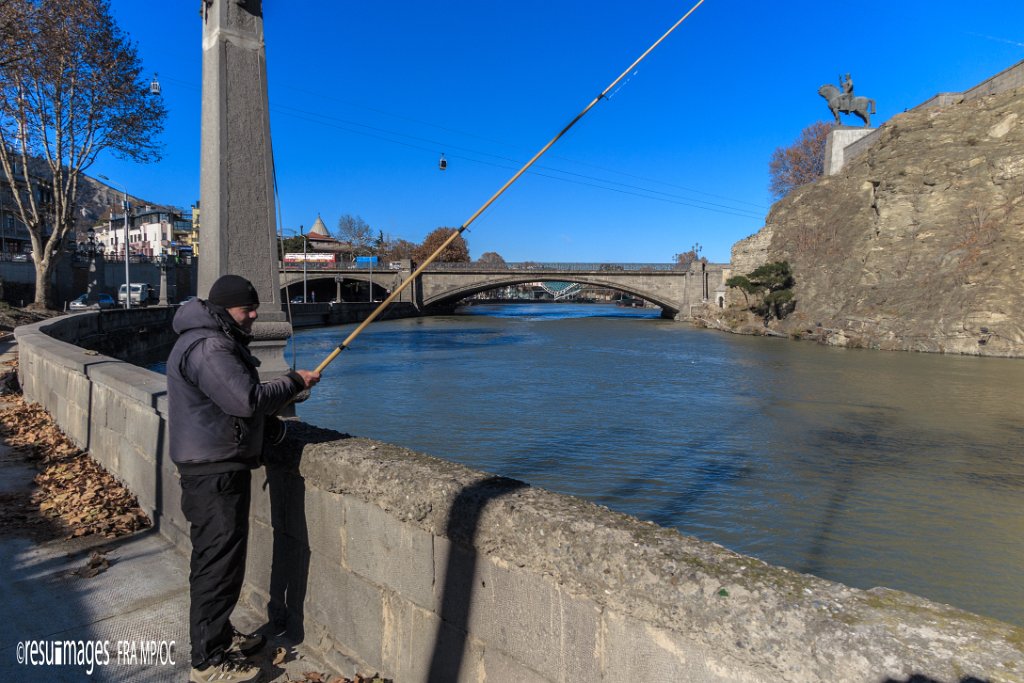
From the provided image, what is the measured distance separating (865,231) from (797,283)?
501 cm

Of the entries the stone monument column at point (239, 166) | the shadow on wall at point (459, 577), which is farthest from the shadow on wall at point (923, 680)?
the stone monument column at point (239, 166)

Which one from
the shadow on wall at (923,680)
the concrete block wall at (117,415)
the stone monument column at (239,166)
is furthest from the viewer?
the stone monument column at (239,166)

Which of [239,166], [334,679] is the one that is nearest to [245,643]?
[334,679]

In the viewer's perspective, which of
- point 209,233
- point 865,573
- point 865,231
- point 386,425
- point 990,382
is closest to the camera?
point 209,233

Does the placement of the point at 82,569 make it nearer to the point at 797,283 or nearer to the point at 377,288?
the point at 797,283

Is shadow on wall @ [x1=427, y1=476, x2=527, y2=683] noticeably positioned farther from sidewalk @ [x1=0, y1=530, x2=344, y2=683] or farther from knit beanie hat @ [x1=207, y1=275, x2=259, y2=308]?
knit beanie hat @ [x1=207, y1=275, x2=259, y2=308]

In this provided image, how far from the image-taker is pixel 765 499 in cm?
879

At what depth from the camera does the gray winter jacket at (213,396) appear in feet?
7.90

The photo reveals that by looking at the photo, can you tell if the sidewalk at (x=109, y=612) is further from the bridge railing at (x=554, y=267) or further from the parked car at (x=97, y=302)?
the bridge railing at (x=554, y=267)

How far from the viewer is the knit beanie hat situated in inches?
102

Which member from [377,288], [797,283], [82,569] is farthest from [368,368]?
[377,288]

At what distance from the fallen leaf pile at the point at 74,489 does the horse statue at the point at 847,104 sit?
62.9 metres

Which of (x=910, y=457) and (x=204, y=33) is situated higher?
(x=204, y=33)

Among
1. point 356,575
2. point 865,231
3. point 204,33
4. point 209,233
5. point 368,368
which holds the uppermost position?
point 865,231
